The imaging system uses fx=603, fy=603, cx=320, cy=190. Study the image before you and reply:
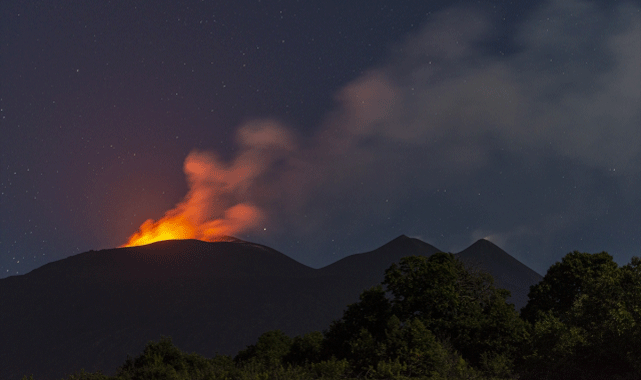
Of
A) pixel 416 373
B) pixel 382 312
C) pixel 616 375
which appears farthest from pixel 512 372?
pixel 416 373

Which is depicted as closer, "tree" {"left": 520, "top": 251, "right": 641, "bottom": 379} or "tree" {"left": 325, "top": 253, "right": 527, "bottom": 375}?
"tree" {"left": 520, "top": 251, "right": 641, "bottom": 379}

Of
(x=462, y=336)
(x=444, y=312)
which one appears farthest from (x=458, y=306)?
(x=462, y=336)

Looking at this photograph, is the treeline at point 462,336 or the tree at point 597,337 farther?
the tree at point 597,337

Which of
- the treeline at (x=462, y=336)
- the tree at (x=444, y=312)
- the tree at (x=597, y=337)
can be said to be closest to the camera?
the treeline at (x=462, y=336)

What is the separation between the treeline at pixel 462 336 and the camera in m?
31.2

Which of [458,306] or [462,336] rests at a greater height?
[458,306]

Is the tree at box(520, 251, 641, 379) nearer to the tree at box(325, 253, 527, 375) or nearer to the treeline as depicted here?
the treeline

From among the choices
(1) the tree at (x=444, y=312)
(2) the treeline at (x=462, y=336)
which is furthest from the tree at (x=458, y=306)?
(2) the treeline at (x=462, y=336)

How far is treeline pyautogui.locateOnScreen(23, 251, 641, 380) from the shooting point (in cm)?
3117

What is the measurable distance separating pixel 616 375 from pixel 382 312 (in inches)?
1209

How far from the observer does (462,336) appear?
59438 mm

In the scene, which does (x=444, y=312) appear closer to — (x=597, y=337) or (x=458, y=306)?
(x=458, y=306)

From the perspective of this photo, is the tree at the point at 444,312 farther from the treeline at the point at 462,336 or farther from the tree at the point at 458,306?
the treeline at the point at 462,336

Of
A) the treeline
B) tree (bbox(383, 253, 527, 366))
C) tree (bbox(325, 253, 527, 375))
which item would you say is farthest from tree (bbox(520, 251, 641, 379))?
tree (bbox(383, 253, 527, 366))
